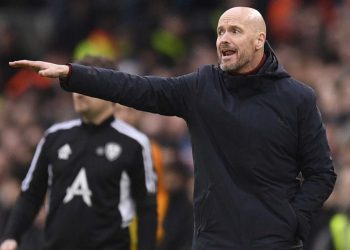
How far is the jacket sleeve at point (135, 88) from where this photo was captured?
5656 mm

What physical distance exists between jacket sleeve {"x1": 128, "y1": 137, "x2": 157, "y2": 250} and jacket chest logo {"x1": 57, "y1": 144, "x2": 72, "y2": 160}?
40cm

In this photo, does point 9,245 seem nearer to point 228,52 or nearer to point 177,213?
point 228,52

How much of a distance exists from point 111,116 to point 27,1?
1006 centimetres

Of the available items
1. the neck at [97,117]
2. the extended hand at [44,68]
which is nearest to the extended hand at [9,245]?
the neck at [97,117]

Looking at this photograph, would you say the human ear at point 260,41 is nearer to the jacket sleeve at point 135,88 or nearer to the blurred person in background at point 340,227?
the jacket sleeve at point 135,88

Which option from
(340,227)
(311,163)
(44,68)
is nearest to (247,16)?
(311,163)

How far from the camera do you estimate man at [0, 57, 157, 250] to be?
7.01 m

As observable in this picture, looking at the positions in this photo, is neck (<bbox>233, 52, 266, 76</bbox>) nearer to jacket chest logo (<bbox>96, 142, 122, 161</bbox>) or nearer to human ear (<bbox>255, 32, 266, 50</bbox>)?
human ear (<bbox>255, 32, 266, 50</bbox>)

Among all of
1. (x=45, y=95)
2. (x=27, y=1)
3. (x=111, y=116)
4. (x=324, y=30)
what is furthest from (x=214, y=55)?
(x=111, y=116)

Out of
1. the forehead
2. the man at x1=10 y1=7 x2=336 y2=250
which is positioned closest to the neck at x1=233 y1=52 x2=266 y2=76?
the man at x1=10 y1=7 x2=336 y2=250

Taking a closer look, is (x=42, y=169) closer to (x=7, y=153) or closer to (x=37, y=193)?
(x=37, y=193)

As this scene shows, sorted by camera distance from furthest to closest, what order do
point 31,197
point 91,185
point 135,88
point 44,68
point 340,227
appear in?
point 340,227 < point 31,197 < point 91,185 < point 135,88 < point 44,68

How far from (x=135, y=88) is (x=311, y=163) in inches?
39.3

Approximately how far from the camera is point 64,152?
7.13 metres
